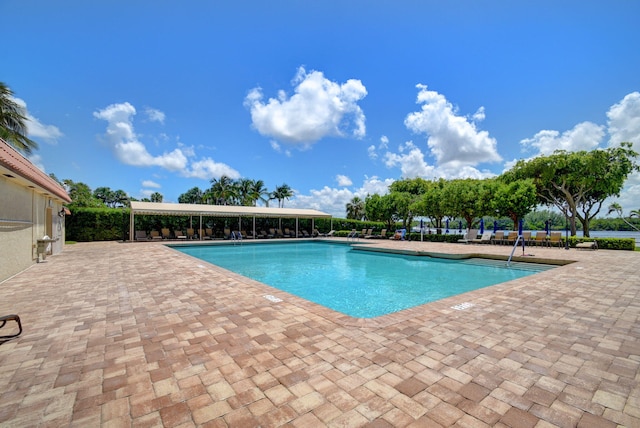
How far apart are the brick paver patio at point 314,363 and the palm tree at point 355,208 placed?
4951 centimetres

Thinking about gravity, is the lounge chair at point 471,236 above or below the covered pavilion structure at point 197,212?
below

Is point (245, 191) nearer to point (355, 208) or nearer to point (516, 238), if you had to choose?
point (355, 208)

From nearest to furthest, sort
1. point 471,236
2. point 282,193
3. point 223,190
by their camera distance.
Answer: point 471,236 < point 223,190 < point 282,193

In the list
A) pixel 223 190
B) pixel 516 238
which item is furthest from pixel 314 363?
pixel 223 190

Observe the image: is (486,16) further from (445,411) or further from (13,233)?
(13,233)

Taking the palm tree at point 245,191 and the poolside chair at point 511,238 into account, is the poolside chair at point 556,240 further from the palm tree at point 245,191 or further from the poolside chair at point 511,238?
the palm tree at point 245,191

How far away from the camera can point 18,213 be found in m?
7.75

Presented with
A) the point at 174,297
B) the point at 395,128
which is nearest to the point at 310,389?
the point at 174,297

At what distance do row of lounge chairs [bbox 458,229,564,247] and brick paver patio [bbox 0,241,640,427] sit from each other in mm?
12948

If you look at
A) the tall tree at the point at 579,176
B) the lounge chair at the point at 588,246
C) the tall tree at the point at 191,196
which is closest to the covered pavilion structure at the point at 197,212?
the lounge chair at the point at 588,246

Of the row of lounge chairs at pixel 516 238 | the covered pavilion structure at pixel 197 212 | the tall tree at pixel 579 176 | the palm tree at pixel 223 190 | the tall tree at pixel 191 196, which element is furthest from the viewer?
the tall tree at pixel 191 196

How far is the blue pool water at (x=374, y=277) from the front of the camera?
22.9 feet

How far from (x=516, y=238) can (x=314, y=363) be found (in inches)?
732

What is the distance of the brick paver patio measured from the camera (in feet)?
6.79
